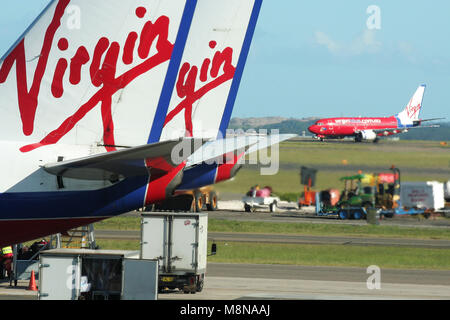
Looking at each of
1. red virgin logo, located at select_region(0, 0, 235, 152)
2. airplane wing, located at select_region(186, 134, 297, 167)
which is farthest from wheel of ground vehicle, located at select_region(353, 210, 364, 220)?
red virgin logo, located at select_region(0, 0, 235, 152)

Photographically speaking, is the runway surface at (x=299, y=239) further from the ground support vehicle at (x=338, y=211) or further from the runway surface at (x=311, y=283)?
the ground support vehicle at (x=338, y=211)

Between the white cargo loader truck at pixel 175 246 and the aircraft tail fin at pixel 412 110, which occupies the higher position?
the aircraft tail fin at pixel 412 110

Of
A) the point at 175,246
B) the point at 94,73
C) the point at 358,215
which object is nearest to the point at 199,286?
the point at 175,246

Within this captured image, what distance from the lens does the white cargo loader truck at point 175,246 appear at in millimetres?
31656

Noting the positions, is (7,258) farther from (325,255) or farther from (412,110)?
(412,110)

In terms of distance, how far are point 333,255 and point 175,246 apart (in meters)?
19.6

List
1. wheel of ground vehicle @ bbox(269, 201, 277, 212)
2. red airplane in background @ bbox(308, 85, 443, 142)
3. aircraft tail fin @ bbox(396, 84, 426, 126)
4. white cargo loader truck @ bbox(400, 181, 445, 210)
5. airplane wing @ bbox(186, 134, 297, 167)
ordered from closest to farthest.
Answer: airplane wing @ bbox(186, 134, 297, 167), white cargo loader truck @ bbox(400, 181, 445, 210), wheel of ground vehicle @ bbox(269, 201, 277, 212), red airplane in background @ bbox(308, 85, 443, 142), aircraft tail fin @ bbox(396, 84, 426, 126)

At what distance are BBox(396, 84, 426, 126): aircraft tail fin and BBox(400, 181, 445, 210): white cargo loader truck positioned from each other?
3454cm

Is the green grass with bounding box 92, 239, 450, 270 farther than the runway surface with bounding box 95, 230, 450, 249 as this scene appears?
No

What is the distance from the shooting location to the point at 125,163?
16062 mm

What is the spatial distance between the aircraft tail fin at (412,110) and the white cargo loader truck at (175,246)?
87.5 meters

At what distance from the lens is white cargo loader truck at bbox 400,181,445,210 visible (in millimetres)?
79875

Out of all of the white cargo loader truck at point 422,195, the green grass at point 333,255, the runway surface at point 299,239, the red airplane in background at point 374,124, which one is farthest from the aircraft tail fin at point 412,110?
the green grass at point 333,255

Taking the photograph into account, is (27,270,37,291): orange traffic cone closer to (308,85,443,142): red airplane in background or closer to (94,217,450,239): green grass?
(94,217,450,239): green grass
